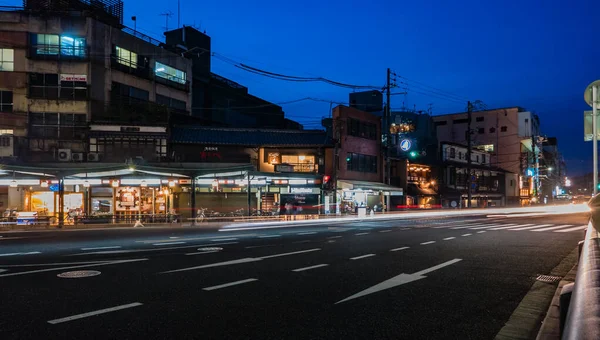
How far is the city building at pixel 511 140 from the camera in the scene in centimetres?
7019

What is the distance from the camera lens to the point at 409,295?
7.69m

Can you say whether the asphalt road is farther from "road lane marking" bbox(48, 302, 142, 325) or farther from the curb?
the curb

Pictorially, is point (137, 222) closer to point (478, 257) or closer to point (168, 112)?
point (168, 112)

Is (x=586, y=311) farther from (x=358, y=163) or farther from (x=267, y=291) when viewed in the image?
(x=358, y=163)

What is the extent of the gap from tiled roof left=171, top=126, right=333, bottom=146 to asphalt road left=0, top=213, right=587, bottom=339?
75.7 ft

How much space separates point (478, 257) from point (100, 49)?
33704 mm

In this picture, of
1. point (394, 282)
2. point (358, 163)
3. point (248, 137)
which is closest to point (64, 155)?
point (248, 137)

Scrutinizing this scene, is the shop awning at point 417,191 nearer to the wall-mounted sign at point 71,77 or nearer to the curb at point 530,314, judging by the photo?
the wall-mounted sign at point 71,77

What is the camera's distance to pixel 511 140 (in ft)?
235

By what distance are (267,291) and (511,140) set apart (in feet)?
241

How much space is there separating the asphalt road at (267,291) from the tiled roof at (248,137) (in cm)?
2307

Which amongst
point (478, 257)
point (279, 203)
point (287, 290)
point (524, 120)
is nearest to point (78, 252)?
point (287, 290)

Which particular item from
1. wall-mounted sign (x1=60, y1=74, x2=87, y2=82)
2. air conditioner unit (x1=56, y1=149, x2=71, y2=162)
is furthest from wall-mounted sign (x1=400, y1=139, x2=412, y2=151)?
air conditioner unit (x1=56, y1=149, x2=71, y2=162)

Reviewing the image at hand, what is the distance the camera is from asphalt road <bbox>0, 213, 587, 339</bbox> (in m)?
5.72
